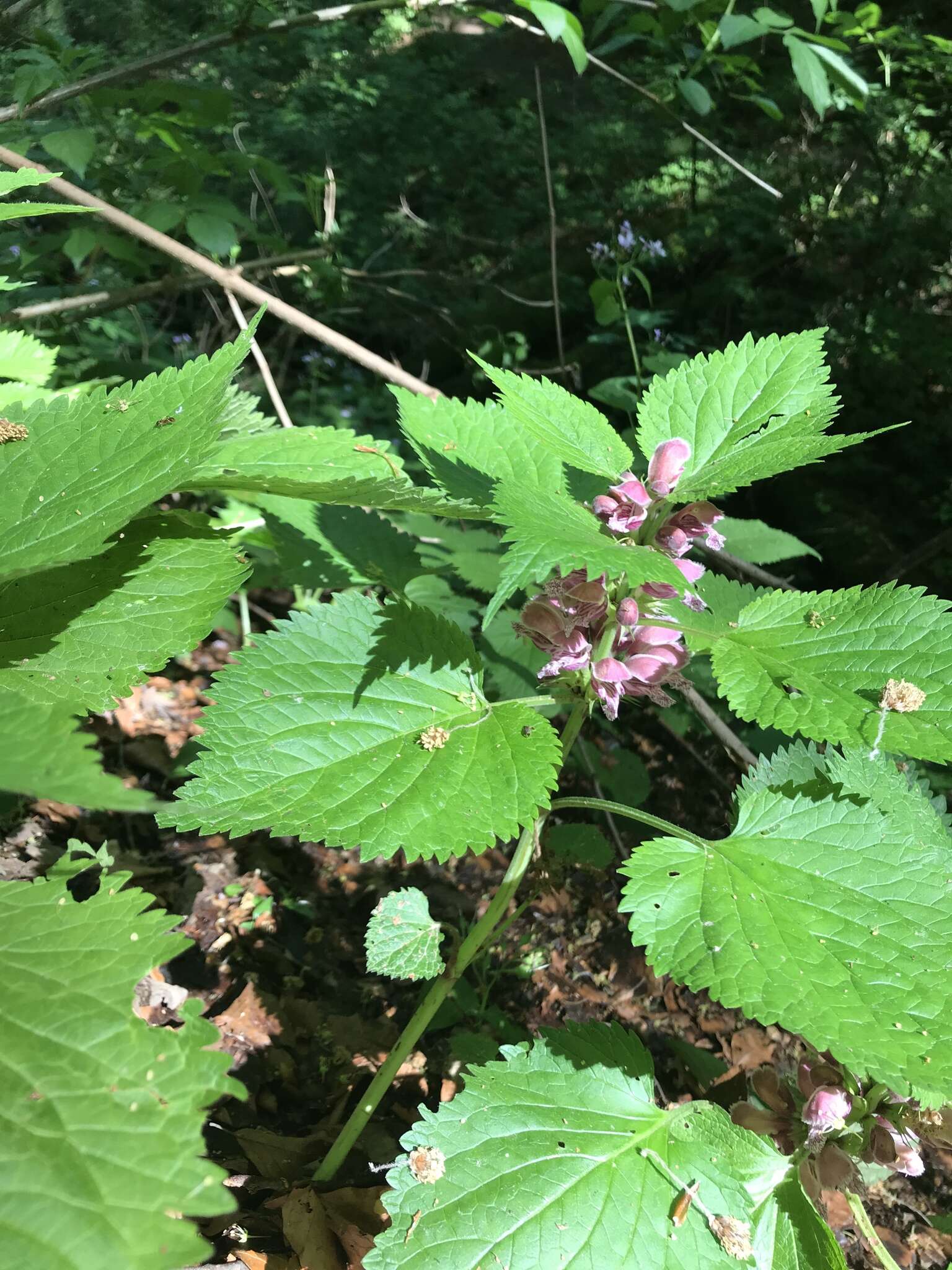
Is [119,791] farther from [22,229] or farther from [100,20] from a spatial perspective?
[100,20]

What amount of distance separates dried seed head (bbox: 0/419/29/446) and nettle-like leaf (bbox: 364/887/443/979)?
958mm

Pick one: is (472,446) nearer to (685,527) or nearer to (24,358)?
(685,527)

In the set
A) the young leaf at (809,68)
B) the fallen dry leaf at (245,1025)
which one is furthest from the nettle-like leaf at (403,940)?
the young leaf at (809,68)

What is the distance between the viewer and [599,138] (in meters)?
6.25

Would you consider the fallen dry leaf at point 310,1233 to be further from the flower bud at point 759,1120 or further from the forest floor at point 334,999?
the flower bud at point 759,1120

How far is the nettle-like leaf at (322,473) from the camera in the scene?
1066 mm

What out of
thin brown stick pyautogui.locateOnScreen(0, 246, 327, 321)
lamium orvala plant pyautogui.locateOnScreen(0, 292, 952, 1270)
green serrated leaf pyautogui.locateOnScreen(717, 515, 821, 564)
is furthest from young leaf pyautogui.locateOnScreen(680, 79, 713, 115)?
lamium orvala plant pyautogui.locateOnScreen(0, 292, 952, 1270)

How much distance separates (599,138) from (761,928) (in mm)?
6963

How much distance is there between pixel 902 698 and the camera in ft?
3.09

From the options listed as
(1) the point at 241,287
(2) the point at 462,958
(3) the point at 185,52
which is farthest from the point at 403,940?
(3) the point at 185,52

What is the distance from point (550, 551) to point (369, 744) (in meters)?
0.42

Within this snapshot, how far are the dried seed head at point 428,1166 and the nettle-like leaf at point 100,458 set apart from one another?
35.3 inches

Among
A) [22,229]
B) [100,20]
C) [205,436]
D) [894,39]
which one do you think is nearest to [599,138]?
[894,39]

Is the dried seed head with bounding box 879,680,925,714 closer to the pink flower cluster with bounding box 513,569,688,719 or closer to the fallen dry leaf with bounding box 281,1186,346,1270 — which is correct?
the pink flower cluster with bounding box 513,569,688,719
